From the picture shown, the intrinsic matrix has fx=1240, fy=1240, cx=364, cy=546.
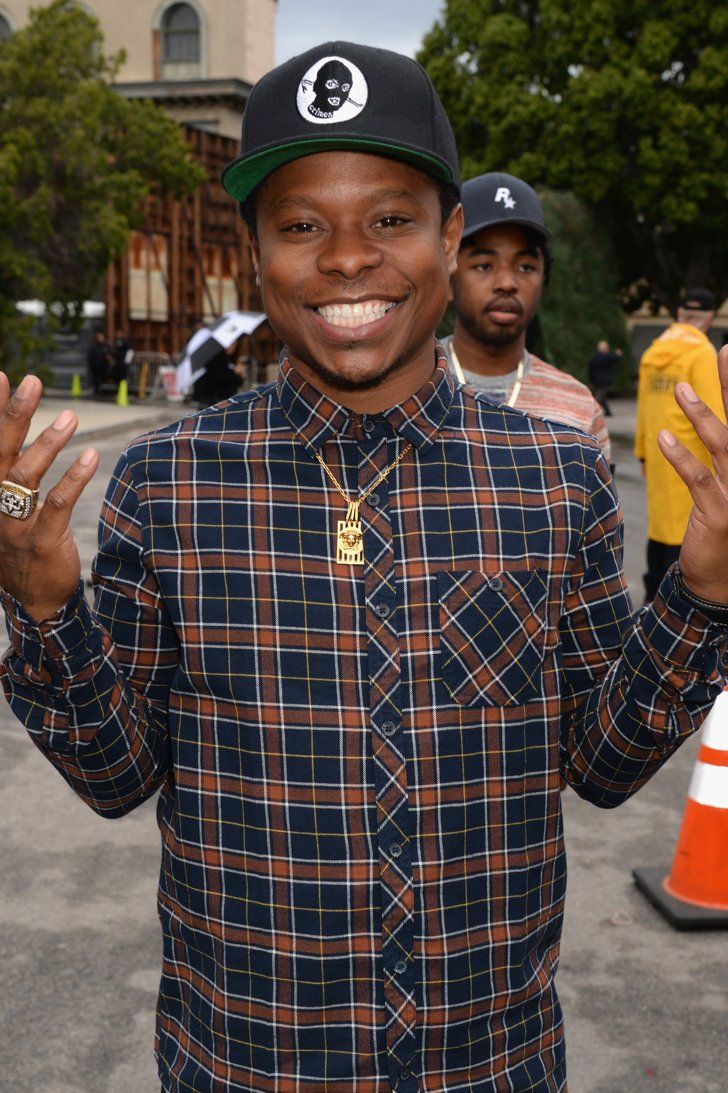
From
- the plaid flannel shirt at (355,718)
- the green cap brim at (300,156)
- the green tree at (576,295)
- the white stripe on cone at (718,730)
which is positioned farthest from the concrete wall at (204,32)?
the plaid flannel shirt at (355,718)

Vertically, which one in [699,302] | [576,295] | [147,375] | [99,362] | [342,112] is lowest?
[147,375]

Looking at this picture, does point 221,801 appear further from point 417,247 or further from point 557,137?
point 557,137

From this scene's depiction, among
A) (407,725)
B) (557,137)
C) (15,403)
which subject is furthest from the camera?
(557,137)

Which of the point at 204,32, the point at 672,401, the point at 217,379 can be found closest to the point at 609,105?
the point at 217,379

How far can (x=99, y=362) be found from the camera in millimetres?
32625

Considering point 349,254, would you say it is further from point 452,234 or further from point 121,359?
point 121,359

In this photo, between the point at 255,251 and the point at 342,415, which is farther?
the point at 255,251

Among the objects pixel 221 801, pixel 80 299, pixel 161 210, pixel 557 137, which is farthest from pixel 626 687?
pixel 161 210

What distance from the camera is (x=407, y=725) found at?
1.77 meters

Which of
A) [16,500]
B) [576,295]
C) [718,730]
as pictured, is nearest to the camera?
Result: [16,500]

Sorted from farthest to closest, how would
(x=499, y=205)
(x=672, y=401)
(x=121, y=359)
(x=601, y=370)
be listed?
(x=121, y=359), (x=601, y=370), (x=672, y=401), (x=499, y=205)

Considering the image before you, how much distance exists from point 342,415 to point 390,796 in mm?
564

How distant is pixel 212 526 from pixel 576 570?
1.83 feet

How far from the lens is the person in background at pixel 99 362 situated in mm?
32594
